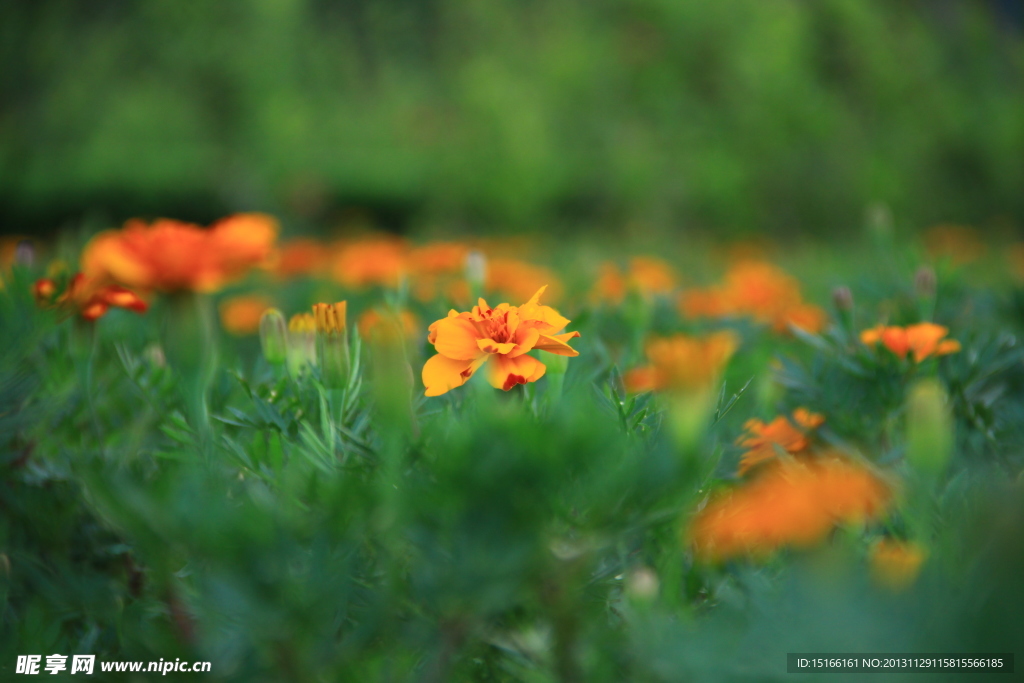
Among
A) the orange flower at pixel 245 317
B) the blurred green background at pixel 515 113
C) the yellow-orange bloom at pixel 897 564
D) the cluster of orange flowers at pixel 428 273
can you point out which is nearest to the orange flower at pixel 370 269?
the cluster of orange flowers at pixel 428 273

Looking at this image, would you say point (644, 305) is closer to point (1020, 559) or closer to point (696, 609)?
point (696, 609)

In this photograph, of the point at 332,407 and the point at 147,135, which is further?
the point at 147,135

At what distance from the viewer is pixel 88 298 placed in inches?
31.6

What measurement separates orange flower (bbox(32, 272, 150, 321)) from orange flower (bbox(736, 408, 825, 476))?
69cm

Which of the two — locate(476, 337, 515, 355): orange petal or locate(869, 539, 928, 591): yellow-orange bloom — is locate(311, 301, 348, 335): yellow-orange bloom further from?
locate(869, 539, 928, 591): yellow-orange bloom

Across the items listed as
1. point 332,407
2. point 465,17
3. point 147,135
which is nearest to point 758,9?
point 465,17

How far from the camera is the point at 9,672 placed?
1.79ft

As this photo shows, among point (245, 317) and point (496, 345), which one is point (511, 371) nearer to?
point (496, 345)

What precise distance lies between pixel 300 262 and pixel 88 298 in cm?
127

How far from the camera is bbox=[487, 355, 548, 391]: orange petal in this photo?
1.86 feet

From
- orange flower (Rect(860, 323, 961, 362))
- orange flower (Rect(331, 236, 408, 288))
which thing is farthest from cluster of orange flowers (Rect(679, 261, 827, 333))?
orange flower (Rect(331, 236, 408, 288))

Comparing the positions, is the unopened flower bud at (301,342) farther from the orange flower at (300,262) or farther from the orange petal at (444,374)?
the orange flower at (300,262)

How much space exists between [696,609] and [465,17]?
623 centimetres

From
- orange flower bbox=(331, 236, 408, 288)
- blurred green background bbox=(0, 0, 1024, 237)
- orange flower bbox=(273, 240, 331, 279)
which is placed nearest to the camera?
orange flower bbox=(331, 236, 408, 288)
